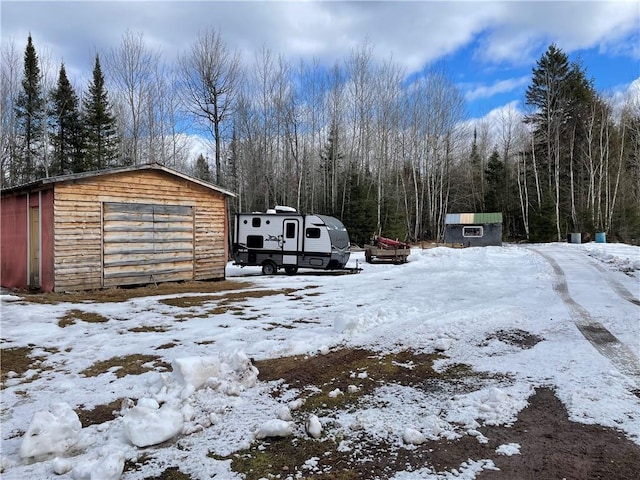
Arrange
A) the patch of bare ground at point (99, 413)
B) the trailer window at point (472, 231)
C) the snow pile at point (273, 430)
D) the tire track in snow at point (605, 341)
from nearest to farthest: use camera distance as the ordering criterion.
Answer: the snow pile at point (273, 430), the patch of bare ground at point (99, 413), the tire track in snow at point (605, 341), the trailer window at point (472, 231)

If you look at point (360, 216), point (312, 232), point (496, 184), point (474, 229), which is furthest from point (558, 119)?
point (312, 232)

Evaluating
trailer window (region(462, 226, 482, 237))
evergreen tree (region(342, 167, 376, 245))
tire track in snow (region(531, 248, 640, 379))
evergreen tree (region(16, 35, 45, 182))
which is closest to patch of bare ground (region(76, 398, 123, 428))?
tire track in snow (region(531, 248, 640, 379))

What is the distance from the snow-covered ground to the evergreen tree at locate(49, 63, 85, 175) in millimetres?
28856

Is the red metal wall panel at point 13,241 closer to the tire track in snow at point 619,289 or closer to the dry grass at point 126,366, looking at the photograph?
the dry grass at point 126,366

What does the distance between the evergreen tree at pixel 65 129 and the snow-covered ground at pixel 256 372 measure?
94.7 feet

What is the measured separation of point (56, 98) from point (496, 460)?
40.5 m

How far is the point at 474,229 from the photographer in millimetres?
36656

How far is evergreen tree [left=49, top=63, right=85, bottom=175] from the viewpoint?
32.7 meters

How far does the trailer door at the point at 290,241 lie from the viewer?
1662cm

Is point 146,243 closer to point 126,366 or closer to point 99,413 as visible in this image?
point 126,366

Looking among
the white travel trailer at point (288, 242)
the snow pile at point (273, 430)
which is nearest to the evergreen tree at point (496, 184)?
the white travel trailer at point (288, 242)

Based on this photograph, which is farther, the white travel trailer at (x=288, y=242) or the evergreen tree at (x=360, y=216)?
the evergreen tree at (x=360, y=216)

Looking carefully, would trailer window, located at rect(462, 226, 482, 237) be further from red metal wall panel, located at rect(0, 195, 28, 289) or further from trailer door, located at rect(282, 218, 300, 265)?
red metal wall panel, located at rect(0, 195, 28, 289)

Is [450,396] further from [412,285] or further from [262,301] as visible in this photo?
[412,285]
